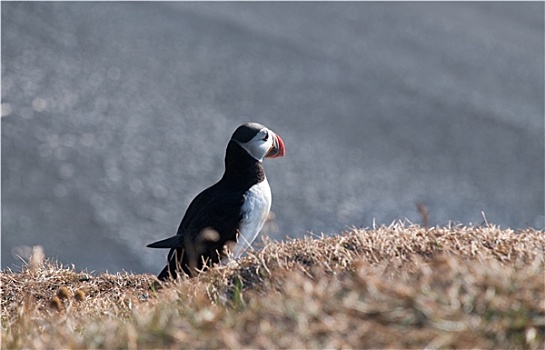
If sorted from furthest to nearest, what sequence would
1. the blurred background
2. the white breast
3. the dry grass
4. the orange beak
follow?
the blurred background, the orange beak, the white breast, the dry grass

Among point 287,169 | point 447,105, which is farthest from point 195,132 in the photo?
point 447,105

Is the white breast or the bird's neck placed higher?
the bird's neck

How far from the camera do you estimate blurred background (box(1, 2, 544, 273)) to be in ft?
64.3

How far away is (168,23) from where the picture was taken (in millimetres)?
26391

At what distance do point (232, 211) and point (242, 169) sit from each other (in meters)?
0.49

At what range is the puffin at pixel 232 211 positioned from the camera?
6770 millimetres

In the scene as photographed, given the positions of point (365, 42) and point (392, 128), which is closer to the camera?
point (392, 128)

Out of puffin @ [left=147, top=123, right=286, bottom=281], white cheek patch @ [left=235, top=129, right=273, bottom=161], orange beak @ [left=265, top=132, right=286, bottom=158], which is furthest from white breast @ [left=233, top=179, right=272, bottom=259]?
orange beak @ [left=265, top=132, right=286, bottom=158]

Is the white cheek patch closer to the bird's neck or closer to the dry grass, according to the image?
the bird's neck

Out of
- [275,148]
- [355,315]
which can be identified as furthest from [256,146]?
[355,315]

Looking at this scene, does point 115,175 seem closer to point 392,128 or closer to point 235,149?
point 392,128

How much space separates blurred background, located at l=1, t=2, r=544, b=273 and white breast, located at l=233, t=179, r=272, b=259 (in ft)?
32.8

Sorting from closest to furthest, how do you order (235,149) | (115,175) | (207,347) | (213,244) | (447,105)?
1. (207,347)
2. (213,244)
3. (235,149)
4. (115,175)
5. (447,105)

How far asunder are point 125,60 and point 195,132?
390 cm
